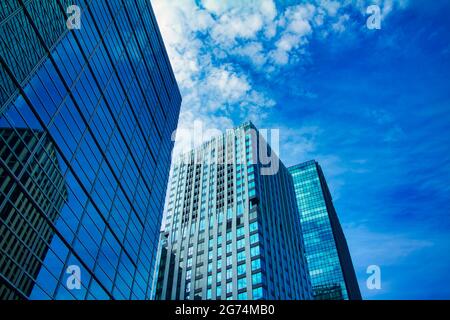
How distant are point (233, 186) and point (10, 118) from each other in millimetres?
80370

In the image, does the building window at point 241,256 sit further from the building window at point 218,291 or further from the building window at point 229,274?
the building window at point 218,291

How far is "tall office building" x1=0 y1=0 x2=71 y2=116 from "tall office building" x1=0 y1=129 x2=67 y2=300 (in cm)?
267

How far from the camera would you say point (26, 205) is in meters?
21.0

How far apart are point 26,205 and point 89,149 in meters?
8.44

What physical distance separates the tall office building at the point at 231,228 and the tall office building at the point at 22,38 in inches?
2382

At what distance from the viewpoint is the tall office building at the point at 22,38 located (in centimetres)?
1984

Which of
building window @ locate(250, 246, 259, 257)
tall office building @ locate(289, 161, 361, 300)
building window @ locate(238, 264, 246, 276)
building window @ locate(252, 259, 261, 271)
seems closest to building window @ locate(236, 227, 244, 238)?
building window @ locate(250, 246, 259, 257)

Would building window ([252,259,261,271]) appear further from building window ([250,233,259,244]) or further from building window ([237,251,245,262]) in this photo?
building window ([250,233,259,244])

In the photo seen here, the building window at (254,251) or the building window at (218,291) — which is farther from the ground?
the building window at (254,251)

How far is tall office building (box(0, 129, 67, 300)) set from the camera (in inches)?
747

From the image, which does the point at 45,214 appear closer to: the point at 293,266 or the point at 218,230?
the point at 218,230

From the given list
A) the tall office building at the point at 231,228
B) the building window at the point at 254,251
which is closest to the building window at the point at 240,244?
the tall office building at the point at 231,228

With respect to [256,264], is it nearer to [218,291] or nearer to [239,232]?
[218,291]

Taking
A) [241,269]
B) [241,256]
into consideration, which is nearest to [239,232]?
[241,256]
